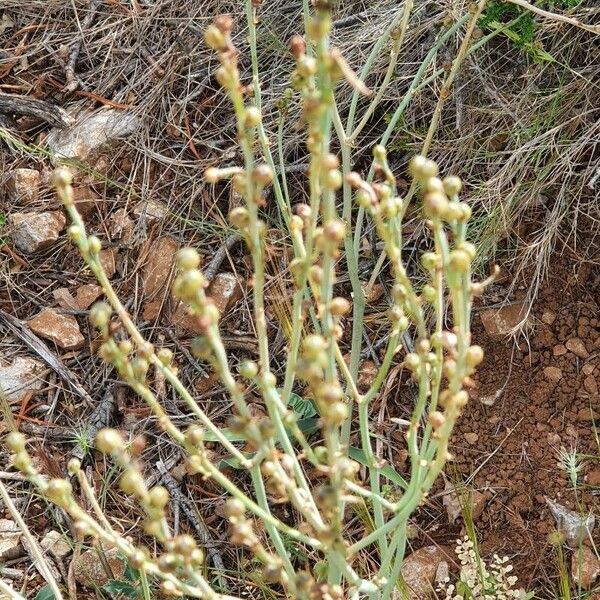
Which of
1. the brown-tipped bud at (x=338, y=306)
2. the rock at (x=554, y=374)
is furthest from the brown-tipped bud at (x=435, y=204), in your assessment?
the rock at (x=554, y=374)

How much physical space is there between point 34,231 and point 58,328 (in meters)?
0.33

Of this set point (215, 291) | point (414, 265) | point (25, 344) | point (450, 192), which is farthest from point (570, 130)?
point (25, 344)

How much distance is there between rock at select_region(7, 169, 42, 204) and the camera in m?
2.63

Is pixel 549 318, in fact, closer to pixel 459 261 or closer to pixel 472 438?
pixel 472 438

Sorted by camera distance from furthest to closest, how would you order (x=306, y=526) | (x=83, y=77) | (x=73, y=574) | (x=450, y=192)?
1. (x=83, y=77)
2. (x=73, y=574)
3. (x=306, y=526)
4. (x=450, y=192)

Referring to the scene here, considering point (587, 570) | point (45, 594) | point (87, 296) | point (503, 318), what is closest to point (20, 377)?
point (87, 296)

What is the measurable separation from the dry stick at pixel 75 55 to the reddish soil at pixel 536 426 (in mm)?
1599

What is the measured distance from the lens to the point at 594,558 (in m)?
1.91

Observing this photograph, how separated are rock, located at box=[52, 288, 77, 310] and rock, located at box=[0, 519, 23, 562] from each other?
65cm

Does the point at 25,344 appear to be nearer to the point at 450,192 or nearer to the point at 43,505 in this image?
the point at 43,505

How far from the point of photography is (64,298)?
2506 millimetres

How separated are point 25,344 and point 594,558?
5.28ft

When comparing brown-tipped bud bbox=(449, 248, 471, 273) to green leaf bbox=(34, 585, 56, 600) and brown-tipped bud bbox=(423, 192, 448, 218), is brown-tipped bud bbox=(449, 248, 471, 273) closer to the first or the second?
brown-tipped bud bbox=(423, 192, 448, 218)

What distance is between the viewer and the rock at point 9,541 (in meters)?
2.11
